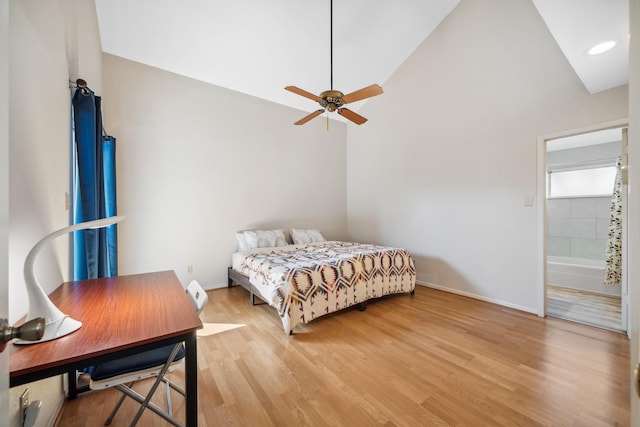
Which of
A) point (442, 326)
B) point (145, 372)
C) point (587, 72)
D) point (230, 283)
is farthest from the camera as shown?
point (230, 283)

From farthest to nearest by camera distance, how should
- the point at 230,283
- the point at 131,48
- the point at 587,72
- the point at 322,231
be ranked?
the point at 322,231 → the point at 230,283 → the point at 131,48 → the point at 587,72

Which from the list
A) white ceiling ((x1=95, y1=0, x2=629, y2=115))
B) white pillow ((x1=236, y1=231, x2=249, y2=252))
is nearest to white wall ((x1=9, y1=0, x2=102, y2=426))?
white ceiling ((x1=95, y1=0, x2=629, y2=115))

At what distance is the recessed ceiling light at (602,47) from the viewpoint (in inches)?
73.3

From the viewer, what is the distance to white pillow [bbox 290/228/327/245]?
14.2ft

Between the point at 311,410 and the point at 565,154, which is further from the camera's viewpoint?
the point at 565,154

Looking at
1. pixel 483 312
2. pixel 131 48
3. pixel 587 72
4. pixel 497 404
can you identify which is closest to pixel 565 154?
pixel 587 72

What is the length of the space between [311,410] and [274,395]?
10.5 inches

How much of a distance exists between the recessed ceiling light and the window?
10.7 feet

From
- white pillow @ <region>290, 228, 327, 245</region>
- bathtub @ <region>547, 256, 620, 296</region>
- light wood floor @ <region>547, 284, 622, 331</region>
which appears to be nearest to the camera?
light wood floor @ <region>547, 284, 622, 331</region>

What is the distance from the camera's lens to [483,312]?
2906mm

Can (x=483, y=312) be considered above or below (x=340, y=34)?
below

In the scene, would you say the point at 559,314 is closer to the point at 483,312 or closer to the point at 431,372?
the point at 483,312

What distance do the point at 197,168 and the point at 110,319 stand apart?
288 cm

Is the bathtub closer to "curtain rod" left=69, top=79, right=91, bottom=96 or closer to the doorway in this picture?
the doorway
